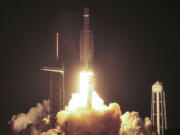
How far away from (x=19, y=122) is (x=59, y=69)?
1453 centimetres

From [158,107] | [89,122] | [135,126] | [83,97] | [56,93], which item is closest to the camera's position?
[89,122]

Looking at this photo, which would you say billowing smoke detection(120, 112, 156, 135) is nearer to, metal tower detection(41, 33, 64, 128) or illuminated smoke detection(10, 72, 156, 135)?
illuminated smoke detection(10, 72, 156, 135)

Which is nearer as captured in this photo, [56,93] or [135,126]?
[56,93]

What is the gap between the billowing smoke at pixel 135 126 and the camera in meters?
Result: 51.5

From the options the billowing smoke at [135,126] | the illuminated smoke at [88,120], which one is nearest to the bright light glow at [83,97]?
the illuminated smoke at [88,120]

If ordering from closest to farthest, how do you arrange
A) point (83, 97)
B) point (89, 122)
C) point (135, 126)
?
point (89, 122) → point (83, 97) → point (135, 126)

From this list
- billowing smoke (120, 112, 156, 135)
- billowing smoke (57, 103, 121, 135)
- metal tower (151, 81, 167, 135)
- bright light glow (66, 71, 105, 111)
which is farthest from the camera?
billowing smoke (120, 112, 156, 135)

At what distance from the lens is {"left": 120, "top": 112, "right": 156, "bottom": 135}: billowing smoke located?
51469 mm

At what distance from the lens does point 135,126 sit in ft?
169

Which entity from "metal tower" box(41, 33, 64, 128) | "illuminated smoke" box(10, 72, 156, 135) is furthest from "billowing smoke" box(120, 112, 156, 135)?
"metal tower" box(41, 33, 64, 128)

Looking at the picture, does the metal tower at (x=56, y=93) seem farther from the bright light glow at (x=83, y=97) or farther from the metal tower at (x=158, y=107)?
the metal tower at (x=158, y=107)

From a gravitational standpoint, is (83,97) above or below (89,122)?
above

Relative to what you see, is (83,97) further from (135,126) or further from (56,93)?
(135,126)

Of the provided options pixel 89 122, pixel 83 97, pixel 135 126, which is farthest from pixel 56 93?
pixel 135 126
